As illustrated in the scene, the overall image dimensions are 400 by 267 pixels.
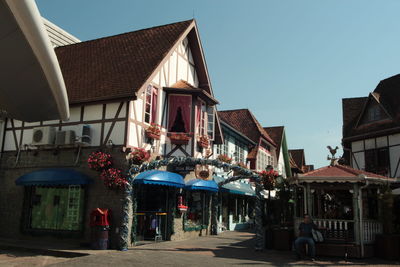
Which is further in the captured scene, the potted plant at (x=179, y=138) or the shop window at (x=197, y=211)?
the shop window at (x=197, y=211)

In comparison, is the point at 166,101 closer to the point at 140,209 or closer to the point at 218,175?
the point at 140,209

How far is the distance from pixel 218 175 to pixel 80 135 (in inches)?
391

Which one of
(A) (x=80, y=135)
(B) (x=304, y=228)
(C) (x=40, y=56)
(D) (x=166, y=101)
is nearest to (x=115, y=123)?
(A) (x=80, y=135)

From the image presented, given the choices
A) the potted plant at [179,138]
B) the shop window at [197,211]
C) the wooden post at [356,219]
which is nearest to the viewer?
the wooden post at [356,219]

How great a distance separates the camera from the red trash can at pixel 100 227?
13.4 metres

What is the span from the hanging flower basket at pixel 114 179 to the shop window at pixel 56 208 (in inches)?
61.9

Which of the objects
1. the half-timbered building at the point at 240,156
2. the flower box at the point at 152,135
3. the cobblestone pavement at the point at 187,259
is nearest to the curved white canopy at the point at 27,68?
the cobblestone pavement at the point at 187,259

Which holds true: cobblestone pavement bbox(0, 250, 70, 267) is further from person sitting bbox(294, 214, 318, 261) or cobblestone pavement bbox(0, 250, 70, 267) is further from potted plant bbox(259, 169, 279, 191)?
potted plant bbox(259, 169, 279, 191)

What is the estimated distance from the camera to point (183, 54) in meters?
19.0

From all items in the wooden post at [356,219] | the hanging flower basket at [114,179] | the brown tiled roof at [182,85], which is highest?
the brown tiled roof at [182,85]

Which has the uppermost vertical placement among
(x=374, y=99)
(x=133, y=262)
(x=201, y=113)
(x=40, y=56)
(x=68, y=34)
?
(x=68, y=34)

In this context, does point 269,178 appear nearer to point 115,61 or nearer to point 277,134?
point 115,61

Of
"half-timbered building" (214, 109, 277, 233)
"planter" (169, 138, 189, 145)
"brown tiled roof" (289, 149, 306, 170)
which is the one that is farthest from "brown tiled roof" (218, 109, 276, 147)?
"planter" (169, 138, 189, 145)

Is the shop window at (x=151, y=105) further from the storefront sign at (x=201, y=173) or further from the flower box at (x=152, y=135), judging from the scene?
the storefront sign at (x=201, y=173)
